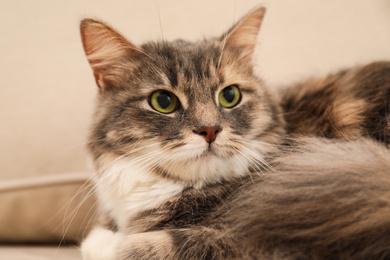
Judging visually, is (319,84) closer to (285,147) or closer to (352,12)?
(285,147)

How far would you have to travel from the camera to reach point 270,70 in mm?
1743

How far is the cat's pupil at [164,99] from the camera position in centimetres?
96

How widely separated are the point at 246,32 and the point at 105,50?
497 mm

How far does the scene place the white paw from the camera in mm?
932

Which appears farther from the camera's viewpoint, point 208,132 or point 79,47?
point 79,47

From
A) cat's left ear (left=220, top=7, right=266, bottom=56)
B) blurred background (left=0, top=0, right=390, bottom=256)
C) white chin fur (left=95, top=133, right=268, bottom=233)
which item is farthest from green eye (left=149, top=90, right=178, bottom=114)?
blurred background (left=0, top=0, right=390, bottom=256)

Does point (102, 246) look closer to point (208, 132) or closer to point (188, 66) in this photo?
point (208, 132)

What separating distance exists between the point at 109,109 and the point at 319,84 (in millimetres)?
762

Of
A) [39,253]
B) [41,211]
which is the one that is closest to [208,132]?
[39,253]

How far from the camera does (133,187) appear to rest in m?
0.97

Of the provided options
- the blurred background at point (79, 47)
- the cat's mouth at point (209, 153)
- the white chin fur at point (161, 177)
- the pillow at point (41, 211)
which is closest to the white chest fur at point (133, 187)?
the white chin fur at point (161, 177)

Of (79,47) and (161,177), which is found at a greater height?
(79,47)

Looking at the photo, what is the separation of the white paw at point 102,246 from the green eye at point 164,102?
408 mm

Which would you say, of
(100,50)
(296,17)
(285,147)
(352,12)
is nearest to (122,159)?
(100,50)
